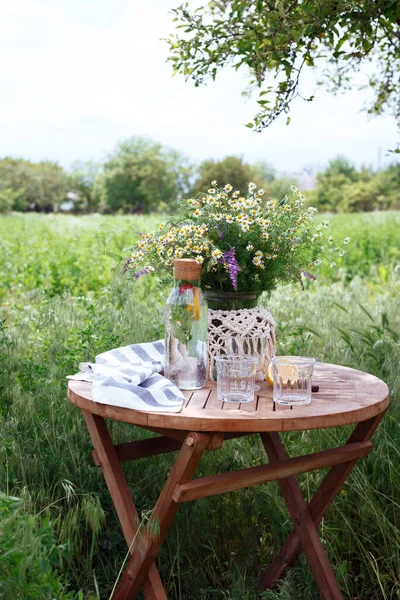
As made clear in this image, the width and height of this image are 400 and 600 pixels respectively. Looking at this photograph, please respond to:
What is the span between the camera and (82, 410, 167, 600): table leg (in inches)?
78.5

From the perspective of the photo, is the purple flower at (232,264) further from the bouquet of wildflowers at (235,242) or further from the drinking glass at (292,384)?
the drinking glass at (292,384)

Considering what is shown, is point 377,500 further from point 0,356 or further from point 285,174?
point 285,174

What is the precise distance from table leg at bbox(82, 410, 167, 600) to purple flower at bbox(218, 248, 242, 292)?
0.63 metres

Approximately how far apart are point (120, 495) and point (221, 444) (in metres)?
0.45

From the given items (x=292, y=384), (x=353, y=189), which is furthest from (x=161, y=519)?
(x=353, y=189)

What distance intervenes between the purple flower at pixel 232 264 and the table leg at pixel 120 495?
63 centimetres

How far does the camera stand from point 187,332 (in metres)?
2.08

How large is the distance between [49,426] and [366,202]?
51.1 m

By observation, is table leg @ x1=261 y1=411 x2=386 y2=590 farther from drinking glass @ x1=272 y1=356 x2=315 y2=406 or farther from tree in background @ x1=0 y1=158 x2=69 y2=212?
tree in background @ x1=0 y1=158 x2=69 y2=212

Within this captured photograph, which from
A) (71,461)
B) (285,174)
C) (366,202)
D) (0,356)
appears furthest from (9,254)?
(285,174)

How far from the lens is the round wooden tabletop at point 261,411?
1.76m

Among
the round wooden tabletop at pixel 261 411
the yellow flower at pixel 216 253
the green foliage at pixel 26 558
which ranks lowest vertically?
the green foliage at pixel 26 558

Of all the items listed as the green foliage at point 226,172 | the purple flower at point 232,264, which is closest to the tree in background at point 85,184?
the green foliage at point 226,172

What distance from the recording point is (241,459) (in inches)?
116
